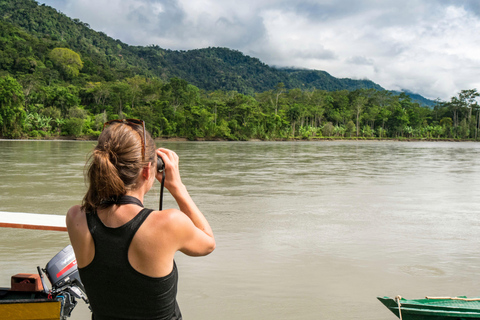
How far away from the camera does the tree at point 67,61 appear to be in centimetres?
9269

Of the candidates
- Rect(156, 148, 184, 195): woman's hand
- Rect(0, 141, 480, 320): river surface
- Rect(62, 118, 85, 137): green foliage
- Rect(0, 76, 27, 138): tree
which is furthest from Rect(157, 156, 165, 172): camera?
Rect(62, 118, 85, 137): green foliage

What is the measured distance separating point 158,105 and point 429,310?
77536mm

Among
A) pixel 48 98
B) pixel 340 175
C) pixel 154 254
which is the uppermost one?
pixel 48 98

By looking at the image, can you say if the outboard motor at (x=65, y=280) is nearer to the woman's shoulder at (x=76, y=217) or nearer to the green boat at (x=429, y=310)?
the woman's shoulder at (x=76, y=217)

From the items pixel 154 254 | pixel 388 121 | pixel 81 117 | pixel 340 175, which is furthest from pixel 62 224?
pixel 388 121

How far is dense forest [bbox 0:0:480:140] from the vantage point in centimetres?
6744

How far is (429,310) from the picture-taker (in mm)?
2273

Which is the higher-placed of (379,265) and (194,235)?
(194,235)

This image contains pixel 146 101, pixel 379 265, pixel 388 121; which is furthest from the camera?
pixel 388 121

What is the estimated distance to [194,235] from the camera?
147 cm

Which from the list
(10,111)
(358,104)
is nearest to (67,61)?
(10,111)

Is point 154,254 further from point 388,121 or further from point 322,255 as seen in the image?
point 388,121

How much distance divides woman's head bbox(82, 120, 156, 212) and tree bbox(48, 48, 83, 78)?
324 feet

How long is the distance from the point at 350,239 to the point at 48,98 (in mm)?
73683
